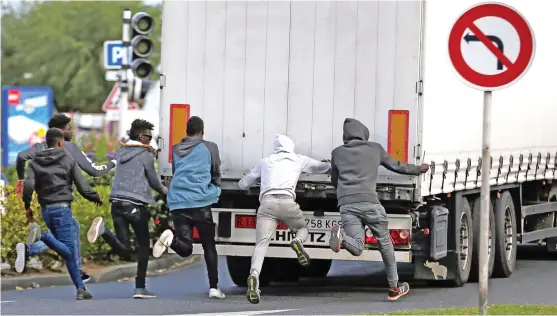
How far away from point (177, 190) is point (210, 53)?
1.36 m

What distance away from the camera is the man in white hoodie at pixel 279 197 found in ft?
44.8

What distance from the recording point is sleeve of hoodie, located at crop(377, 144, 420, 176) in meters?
13.4

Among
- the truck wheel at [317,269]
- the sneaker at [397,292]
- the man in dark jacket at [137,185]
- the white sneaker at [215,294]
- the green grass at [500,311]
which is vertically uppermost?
the man in dark jacket at [137,185]

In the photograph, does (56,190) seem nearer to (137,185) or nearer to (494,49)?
(137,185)

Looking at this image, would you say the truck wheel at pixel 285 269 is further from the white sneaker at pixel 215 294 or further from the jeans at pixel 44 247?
the jeans at pixel 44 247

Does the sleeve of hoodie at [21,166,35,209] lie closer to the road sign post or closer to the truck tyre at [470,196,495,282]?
the truck tyre at [470,196,495,282]

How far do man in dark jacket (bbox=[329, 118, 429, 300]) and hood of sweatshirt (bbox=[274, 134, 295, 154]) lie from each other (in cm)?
41

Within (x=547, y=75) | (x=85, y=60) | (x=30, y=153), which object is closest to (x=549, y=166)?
(x=547, y=75)

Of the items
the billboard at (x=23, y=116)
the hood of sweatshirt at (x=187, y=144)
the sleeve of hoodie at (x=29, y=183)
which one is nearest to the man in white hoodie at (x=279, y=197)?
the hood of sweatshirt at (x=187, y=144)

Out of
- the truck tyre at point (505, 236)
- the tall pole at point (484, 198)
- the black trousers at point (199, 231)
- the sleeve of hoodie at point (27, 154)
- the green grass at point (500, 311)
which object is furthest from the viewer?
the truck tyre at point (505, 236)

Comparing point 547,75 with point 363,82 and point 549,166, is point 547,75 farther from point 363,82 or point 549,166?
point 363,82

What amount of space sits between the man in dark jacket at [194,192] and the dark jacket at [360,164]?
1.27 metres

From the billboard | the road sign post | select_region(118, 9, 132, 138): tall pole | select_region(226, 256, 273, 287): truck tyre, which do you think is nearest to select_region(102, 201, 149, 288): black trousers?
select_region(226, 256, 273, 287): truck tyre

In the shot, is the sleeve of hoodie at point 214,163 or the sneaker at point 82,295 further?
the sneaker at point 82,295
